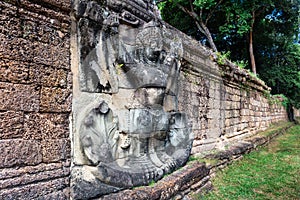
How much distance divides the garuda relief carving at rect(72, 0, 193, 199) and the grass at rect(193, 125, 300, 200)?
3.80 feet

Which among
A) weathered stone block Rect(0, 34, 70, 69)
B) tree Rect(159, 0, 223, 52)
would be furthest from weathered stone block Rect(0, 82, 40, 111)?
tree Rect(159, 0, 223, 52)

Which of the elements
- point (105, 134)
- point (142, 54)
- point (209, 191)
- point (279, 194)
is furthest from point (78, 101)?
point (279, 194)

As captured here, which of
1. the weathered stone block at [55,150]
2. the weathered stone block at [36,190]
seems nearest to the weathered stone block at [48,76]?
the weathered stone block at [55,150]

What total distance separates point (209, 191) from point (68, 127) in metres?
2.75

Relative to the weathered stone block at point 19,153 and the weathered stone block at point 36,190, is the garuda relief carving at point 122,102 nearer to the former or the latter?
the weathered stone block at point 36,190

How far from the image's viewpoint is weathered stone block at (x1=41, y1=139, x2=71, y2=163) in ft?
7.07

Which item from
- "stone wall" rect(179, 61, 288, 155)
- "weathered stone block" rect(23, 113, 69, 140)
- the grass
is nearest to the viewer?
"weathered stone block" rect(23, 113, 69, 140)

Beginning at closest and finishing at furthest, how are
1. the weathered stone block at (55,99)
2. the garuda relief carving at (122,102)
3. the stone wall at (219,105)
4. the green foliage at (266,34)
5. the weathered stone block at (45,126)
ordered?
1. the weathered stone block at (45,126)
2. the weathered stone block at (55,99)
3. the garuda relief carving at (122,102)
4. the stone wall at (219,105)
5. the green foliage at (266,34)

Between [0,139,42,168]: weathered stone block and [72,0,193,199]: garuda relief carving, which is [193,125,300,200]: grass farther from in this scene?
[0,139,42,168]: weathered stone block

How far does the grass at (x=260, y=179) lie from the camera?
13.3ft

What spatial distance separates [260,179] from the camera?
488 centimetres

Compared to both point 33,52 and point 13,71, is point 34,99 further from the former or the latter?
point 33,52

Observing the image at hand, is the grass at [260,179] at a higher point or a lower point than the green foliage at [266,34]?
lower

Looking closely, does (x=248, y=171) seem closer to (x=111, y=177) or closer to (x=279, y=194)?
(x=279, y=194)
